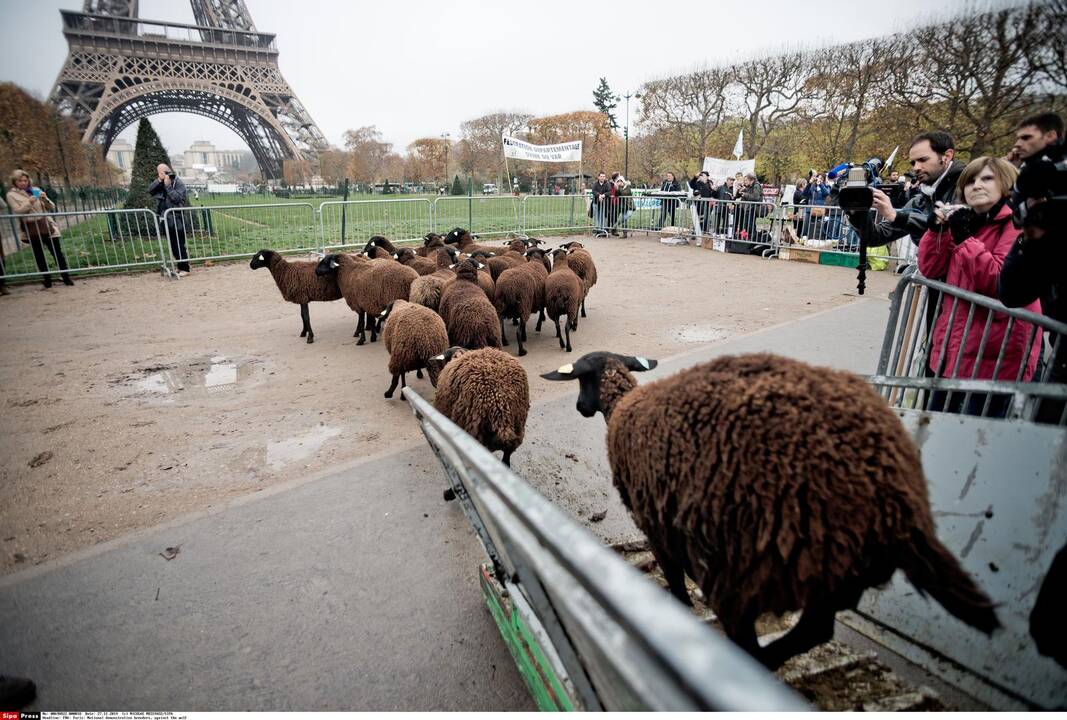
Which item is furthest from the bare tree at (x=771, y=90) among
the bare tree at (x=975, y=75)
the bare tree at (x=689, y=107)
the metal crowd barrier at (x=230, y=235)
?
the metal crowd barrier at (x=230, y=235)

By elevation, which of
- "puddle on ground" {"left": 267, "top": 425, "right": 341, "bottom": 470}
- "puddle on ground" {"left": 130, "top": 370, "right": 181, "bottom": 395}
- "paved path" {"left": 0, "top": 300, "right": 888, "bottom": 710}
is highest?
"puddle on ground" {"left": 130, "top": 370, "right": 181, "bottom": 395}

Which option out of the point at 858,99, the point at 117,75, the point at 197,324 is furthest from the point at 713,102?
the point at 117,75

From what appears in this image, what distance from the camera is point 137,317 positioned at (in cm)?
786

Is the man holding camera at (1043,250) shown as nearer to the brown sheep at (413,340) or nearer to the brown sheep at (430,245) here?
the brown sheep at (413,340)

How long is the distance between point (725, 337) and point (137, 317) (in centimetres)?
866

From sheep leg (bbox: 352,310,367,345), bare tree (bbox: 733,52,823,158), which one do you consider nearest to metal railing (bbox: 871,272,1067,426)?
sheep leg (bbox: 352,310,367,345)

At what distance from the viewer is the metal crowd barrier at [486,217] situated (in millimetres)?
16672

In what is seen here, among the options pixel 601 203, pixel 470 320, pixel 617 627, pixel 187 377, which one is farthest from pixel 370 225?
pixel 617 627

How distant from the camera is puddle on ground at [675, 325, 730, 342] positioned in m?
6.76

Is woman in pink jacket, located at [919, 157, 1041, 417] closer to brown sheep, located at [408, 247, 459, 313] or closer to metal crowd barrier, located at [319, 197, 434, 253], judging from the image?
brown sheep, located at [408, 247, 459, 313]

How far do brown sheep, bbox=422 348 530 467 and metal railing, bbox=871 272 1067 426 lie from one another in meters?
2.10

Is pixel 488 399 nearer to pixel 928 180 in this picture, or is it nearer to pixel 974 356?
pixel 974 356

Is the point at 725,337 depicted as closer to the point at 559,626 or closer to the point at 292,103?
the point at 559,626

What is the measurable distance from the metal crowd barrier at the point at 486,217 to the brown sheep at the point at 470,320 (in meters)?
10.9
